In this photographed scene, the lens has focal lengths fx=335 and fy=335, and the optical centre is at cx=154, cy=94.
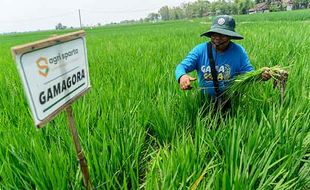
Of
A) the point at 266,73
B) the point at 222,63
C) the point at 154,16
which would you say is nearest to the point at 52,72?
the point at 266,73

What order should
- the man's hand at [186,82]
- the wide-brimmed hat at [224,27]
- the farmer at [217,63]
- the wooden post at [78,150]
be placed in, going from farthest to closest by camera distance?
the farmer at [217,63], the wide-brimmed hat at [224,27], the man's hand at [186,82], the wooden post at [78,150]

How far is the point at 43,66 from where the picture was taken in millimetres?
938

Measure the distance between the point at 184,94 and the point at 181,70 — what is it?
21cm

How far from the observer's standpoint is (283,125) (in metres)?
1.52

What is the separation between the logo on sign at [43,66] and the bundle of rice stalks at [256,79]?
3.88 feet

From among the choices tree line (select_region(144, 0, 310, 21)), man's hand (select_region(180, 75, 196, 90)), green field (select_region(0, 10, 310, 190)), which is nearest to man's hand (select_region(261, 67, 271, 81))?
green field (select_region(0, 10, 310, 190))

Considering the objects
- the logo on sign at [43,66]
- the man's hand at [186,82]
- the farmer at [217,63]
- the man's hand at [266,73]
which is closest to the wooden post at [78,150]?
the logo on sign at [43,66]

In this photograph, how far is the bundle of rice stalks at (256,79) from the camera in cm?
179

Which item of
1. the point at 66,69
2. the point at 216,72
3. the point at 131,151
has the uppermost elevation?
the point at 66,69

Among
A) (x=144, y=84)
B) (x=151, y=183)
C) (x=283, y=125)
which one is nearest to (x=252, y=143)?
A: (x=283, y=125)

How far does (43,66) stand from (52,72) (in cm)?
5

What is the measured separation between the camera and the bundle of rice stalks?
1.79m

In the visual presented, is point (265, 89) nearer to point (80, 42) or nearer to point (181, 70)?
point (181, 70)

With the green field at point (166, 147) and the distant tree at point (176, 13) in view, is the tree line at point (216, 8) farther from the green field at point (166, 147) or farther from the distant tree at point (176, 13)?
the green field at point (166, 147)
